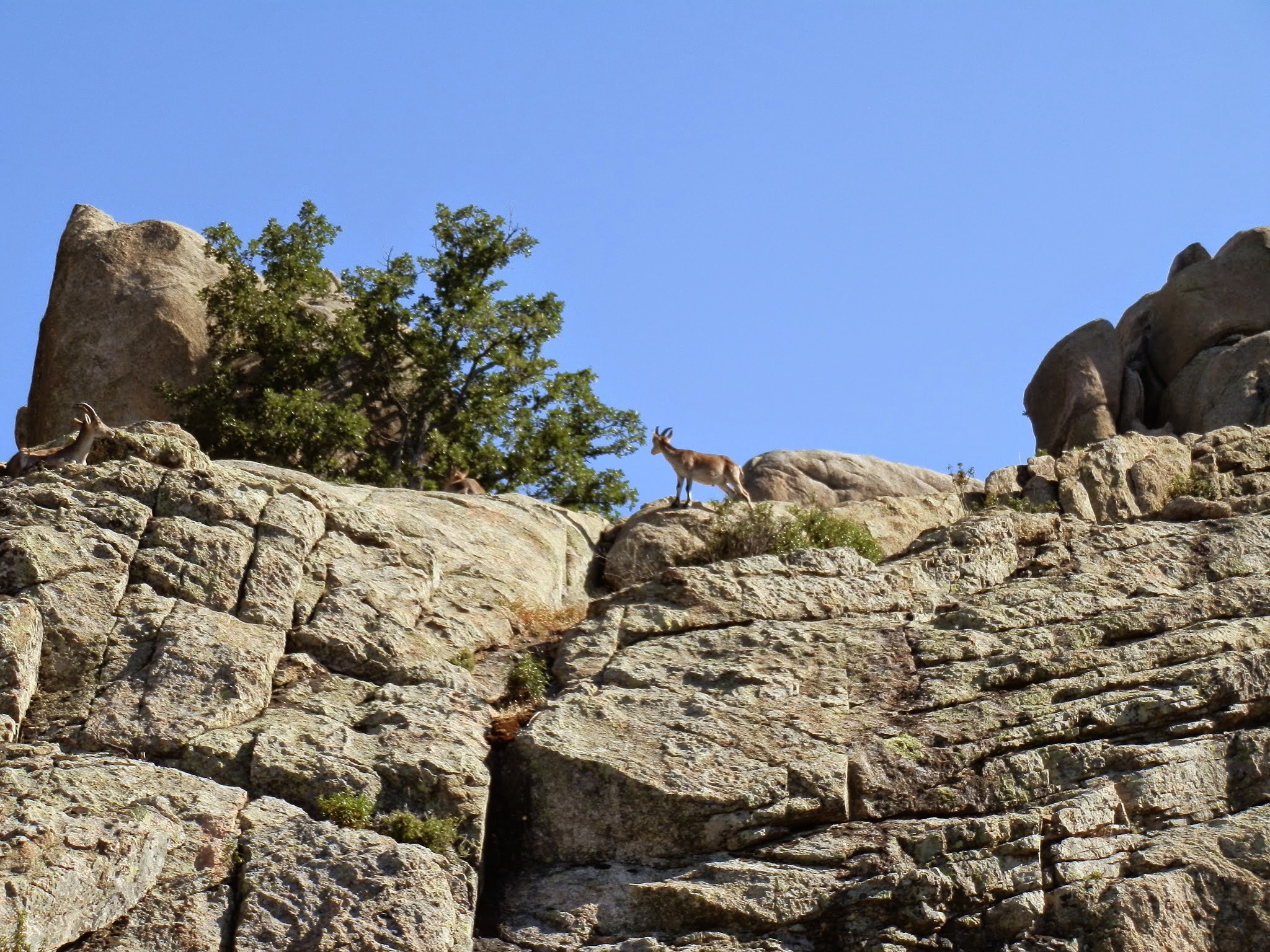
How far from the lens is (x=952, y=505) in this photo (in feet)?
76.2

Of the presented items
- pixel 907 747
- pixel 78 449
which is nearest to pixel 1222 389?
pixel 907 747

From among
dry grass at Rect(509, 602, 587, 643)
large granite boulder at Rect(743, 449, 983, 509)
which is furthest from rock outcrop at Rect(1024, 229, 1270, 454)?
dry grass at Rect(509, 602, 587, 643)

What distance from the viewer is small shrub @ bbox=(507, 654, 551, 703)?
15.6 m

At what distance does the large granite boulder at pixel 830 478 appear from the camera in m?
26.6

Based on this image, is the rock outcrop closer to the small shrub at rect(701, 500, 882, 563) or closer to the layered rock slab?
the small shrub at rect(701, 500, 882, 563)

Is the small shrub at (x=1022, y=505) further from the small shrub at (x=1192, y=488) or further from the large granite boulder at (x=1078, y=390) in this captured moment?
the large granite boulder at (x=1078, y=390)

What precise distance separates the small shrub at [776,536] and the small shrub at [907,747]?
4.18 metres

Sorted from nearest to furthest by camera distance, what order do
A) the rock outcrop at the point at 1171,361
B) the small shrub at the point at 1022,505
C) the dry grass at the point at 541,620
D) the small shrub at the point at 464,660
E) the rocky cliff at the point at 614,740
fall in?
the rocky cliff at the point at 614,740, the small shrub at the point at 464,660, the dry grass at the point at 541,620, the small shrub at the point at 1022,505, the rock outcrop at the point at 1171,361

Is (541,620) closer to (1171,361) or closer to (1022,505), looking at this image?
(1022,505)

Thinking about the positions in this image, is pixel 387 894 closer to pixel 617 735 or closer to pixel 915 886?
pixel 617 735

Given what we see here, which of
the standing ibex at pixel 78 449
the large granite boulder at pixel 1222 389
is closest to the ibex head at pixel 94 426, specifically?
the standing ibex at pixel 78 449

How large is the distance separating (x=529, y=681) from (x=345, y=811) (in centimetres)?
309

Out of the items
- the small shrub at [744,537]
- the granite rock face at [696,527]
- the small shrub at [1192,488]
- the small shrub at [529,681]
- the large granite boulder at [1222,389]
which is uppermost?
the large granite boulder at [1222,389]

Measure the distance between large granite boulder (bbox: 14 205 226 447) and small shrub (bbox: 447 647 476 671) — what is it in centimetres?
1257
